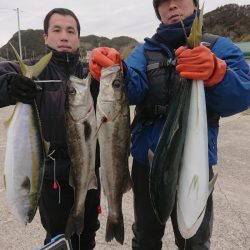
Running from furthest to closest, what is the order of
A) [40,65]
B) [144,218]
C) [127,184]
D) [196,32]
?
[144,218] < [127,184] < [40,65] < [196,32]

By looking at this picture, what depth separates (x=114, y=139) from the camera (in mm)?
2379

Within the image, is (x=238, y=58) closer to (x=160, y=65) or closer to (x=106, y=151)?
(x=160, y=65)

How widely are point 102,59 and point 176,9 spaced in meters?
0.94

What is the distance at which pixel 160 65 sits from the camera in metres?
2.87

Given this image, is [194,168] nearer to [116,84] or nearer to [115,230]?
[116,84]

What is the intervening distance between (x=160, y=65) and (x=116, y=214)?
1179mm

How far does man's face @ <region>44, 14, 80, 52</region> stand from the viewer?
3.28 metres

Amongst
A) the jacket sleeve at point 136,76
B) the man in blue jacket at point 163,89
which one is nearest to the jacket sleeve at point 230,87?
the man in blue jacket at point 163,89

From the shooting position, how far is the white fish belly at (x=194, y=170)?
2.14m

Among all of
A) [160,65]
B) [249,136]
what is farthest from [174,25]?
[249,136]

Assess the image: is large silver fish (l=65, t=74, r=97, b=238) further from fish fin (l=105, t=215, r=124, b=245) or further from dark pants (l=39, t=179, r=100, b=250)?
dark pants (l=39, t=179, r=100, b=250)

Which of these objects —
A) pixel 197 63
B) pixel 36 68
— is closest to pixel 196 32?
pixel 197 63

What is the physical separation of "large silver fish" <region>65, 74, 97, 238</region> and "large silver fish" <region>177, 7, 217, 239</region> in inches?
24.6

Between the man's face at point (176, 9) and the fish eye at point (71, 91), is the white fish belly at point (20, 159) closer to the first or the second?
the fish eye at point (71, 91)
